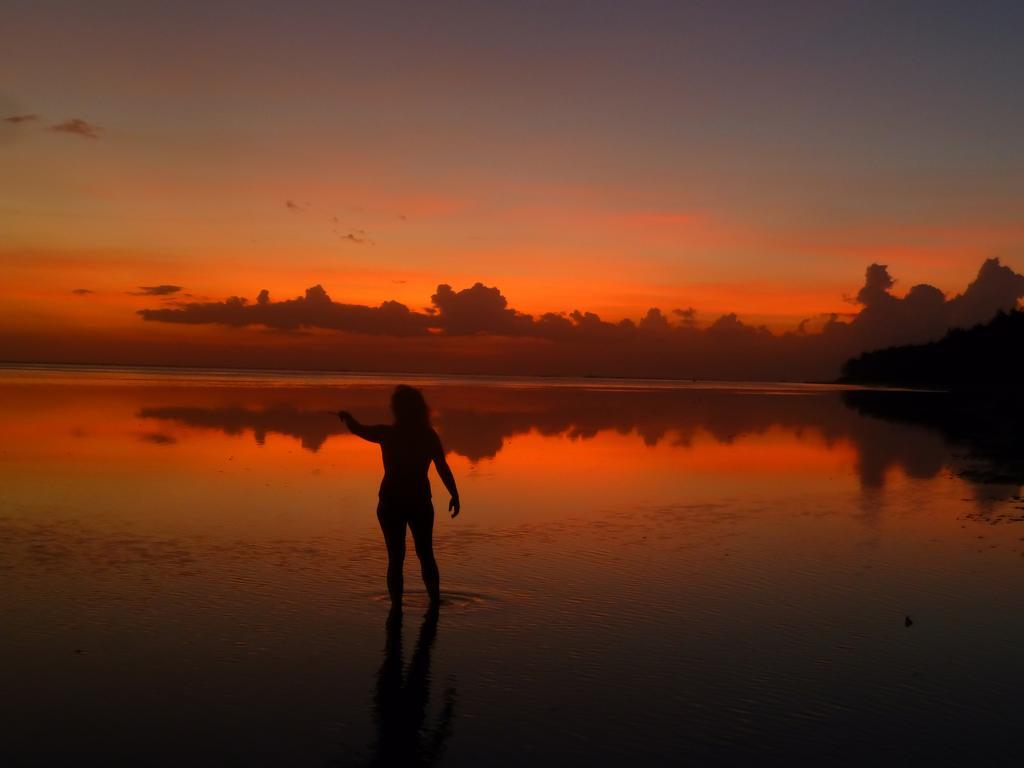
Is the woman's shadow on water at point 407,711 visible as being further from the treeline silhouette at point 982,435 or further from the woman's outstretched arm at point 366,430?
the treeline silhouette at point 982,435

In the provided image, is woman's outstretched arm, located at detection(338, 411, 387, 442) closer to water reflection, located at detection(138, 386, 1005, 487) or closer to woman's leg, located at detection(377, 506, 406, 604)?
woman's leg, located at detection(377, 506, 406, 604)

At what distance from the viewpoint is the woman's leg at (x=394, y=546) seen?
905 cm

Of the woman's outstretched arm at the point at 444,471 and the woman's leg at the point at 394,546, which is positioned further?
the woman's outstretched arm at the point at 444,471

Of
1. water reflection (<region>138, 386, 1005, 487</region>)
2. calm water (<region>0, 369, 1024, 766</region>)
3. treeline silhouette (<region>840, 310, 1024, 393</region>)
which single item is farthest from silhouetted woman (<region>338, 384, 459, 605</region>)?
treeline silhouette (<region>840, 310, 1024, 393</region>)

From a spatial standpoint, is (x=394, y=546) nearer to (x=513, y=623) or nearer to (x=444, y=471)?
(x=444, y=471)

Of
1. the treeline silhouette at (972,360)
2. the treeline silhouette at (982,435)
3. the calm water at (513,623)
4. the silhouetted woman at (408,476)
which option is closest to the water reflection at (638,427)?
the treeline silhouette at (982,435)

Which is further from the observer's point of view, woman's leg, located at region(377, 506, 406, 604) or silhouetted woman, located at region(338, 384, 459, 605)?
silhouetted woman, located at region(338, 384, 459, 605)

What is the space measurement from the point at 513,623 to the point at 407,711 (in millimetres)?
2376

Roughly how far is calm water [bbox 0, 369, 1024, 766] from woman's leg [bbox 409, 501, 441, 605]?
29cm

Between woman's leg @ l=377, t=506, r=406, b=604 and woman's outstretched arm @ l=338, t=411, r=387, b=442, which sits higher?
woman's outstretched arm @ l=338, t=411, r=387, b=442

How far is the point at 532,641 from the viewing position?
8297mm

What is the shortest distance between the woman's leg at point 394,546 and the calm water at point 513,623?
14.4 inches

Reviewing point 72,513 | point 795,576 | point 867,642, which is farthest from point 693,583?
point 72,513

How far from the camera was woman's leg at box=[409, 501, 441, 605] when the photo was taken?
9.35 metres
